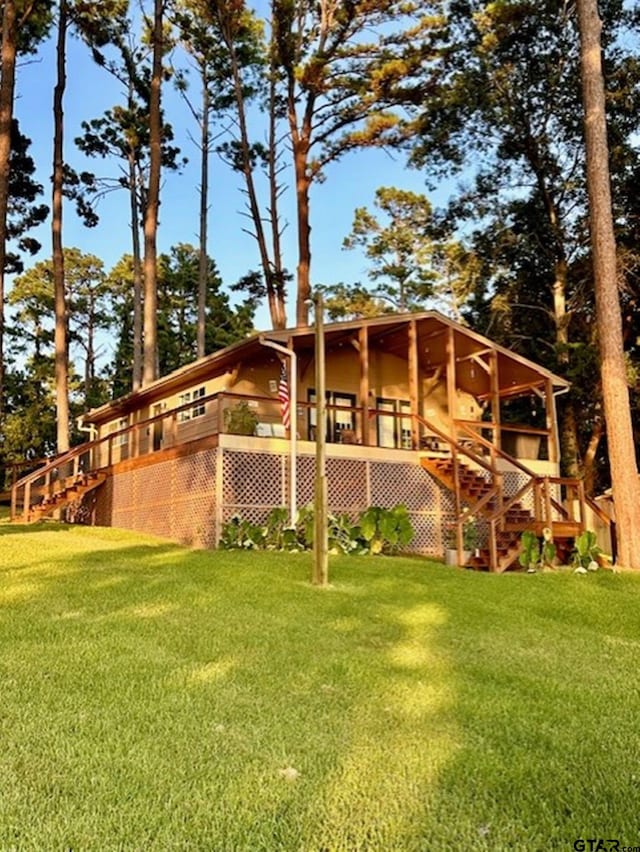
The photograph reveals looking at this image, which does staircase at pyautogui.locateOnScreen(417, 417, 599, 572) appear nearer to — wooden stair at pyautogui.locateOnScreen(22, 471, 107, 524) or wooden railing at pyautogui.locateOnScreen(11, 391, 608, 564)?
wooden railing at pyautogui.locateOnScreen(11, 391, 608, 564)

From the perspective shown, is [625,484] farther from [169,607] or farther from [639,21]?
[639,21]

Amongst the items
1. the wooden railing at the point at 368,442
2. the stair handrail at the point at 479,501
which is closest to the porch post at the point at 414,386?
the wooden railing at the point at 368,442

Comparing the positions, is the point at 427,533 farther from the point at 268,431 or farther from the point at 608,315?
the point at 608,315

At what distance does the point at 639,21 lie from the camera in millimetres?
19922

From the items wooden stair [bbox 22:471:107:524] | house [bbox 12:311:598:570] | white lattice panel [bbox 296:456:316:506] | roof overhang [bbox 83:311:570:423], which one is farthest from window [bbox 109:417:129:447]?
white lattice panel [bbox 296:456:316:506]

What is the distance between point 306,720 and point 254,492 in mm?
8604

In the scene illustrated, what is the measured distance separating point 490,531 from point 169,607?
6220 millimetres

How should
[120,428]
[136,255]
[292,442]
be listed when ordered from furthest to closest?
[136,255], [120,428], [292,442]

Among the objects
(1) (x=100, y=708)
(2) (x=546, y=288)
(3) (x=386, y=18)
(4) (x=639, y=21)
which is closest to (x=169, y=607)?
(1) (x=100, y=708)

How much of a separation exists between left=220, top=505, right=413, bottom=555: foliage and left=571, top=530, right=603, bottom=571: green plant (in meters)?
2.67

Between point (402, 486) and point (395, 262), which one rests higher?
point (395, 262)

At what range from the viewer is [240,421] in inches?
495

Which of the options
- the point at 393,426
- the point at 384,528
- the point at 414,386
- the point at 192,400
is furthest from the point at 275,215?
the point at 384,528

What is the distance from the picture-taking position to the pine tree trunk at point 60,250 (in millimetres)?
19516
